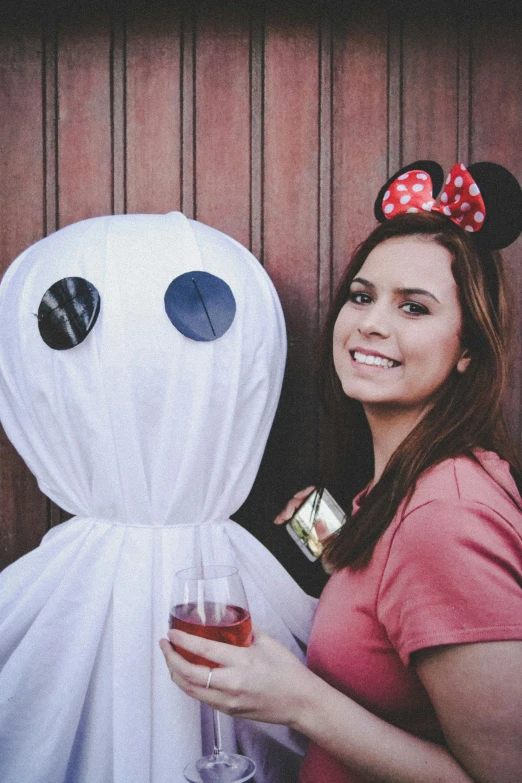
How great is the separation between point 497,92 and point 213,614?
4.77 ft

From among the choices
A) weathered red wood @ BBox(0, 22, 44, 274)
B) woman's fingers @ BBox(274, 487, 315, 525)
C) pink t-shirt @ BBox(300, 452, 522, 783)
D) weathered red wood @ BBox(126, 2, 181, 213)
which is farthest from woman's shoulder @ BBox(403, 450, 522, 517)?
weathered red wood @ BBox(0, 22, 44, 274)

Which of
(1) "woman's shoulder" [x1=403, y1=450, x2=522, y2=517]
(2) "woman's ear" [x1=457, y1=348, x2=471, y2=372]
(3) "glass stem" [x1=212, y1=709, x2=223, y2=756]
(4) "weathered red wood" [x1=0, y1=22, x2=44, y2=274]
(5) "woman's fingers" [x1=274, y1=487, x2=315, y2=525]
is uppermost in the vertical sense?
(4) "weathered red wood" [x1=0, y1=22, x2=44, y2=274]

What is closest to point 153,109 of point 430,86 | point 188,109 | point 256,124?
point 188,109

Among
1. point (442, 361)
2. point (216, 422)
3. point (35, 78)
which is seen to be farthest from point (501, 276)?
point (35, 78)

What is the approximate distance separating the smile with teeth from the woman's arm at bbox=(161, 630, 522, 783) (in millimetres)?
455

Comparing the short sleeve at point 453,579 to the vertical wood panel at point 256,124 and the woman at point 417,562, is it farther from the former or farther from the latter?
the vertical wood panel at point 256,124

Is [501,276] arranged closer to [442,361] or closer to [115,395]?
[442,361]

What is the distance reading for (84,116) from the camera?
1.54 metres

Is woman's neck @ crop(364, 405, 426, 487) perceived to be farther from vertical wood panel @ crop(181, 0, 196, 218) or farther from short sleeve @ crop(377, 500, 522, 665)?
vertical wood panel @ crop(181, 0, 196, 218)

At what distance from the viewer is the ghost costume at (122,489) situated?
98 cm

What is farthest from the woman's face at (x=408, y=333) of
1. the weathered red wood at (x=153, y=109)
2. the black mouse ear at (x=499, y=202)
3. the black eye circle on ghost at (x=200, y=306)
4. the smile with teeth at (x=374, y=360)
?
the weathered red wood at (x=153, y=109)

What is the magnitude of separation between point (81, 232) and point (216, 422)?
443mm

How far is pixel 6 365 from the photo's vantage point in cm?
109

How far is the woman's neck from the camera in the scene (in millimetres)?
1062
